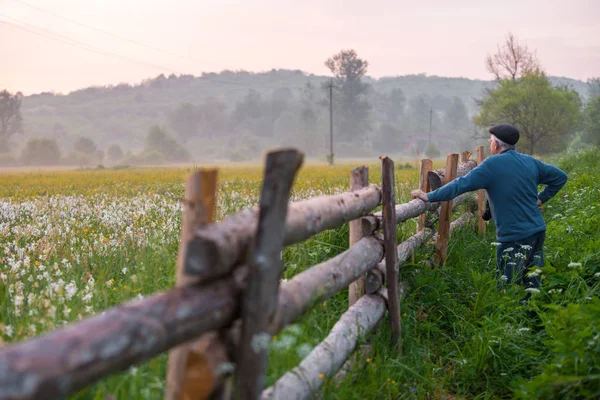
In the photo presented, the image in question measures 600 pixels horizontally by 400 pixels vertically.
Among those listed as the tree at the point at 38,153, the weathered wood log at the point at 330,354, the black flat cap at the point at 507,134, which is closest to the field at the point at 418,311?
the weathered wood log at the point at 330,354

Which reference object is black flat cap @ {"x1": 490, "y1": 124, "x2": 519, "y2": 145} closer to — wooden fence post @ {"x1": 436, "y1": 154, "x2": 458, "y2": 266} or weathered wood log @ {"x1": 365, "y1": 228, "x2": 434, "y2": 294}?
wooden fence post @ {"x1": 436, "y1": 154, "x2": 458, "y2": 266}

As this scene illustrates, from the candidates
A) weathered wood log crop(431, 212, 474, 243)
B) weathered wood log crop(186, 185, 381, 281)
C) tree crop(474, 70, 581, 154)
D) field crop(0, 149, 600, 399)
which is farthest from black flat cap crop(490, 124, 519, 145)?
tree crop(474, 70, 581, 154)

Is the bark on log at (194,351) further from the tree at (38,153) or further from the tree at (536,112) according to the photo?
the tree at (38,153)

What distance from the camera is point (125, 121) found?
188 meters

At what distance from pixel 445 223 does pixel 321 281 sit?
4.20m

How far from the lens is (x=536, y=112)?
181 feet

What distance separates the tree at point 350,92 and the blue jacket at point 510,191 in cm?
11284

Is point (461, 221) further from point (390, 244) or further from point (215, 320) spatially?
point (215, 320)

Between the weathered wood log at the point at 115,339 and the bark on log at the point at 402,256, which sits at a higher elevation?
the weathered wood log at the point at 115,339

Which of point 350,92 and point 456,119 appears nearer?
point 350,92

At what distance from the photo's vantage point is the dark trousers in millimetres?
6035

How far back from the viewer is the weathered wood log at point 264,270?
8.02 ft

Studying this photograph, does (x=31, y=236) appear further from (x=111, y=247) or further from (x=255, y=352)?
(x=255, y=352)

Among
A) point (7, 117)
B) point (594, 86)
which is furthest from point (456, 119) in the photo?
point (7, 117)
